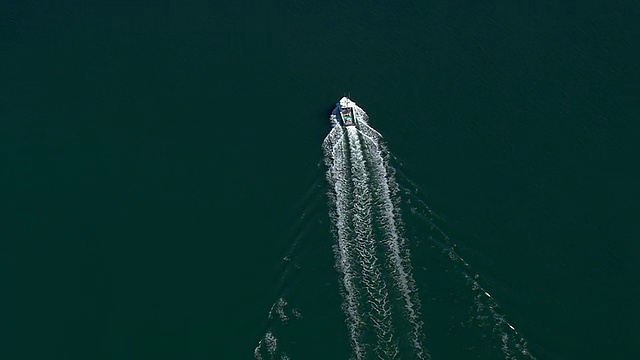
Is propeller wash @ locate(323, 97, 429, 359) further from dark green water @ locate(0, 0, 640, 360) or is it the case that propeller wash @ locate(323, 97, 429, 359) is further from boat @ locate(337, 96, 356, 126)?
dark green water @ locate(0, 0, 640, 360)

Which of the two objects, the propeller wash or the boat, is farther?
the boat

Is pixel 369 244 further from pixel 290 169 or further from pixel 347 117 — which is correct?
pixel 347 117

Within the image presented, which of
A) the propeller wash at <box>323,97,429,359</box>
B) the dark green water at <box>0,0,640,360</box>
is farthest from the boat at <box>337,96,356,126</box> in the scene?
the dark green water at <box>0,0,640,360</box>

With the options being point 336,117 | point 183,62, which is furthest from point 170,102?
point 336,117

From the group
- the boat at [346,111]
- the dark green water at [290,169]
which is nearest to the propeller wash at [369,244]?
the boat at [346,111]

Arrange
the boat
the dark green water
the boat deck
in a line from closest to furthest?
the dark green water < the boat deck < the boat

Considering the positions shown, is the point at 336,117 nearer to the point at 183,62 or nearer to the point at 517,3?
the point at 183,62

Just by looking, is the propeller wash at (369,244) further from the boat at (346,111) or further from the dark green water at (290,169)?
the dark green water at (290,169)
